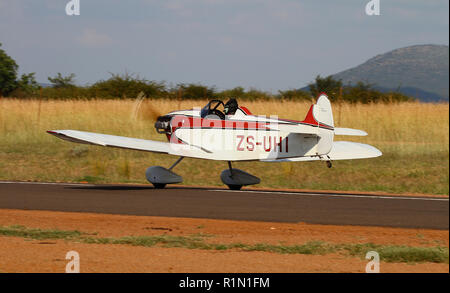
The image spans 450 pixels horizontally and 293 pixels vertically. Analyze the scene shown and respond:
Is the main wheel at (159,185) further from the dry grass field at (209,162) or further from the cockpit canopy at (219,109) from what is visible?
the dry grass field at (209,162)

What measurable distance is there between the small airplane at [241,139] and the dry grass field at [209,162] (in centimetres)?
240

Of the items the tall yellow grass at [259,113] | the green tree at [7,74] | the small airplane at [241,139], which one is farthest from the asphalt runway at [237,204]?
the green tree at [7,74]

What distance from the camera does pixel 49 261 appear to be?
29.2ft

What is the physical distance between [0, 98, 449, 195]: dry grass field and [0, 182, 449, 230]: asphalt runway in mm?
3108

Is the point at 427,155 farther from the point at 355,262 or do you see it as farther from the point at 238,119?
the point at 355,262

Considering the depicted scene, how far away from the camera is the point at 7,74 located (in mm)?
51844

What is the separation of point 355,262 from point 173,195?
7367 millimetres

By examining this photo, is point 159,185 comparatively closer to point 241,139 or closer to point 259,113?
point 241,139

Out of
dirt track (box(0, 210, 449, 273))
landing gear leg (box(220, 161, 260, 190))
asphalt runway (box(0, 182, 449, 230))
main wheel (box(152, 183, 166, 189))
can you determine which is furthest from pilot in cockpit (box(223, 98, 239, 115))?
dirt track (box(0, 210, 449, 273))

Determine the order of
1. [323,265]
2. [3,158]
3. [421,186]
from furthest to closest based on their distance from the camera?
[3,158]
[421,186]
[323,265]

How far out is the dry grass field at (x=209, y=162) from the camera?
20.8 metres

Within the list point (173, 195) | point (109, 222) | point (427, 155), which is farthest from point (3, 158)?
point (427, 155)

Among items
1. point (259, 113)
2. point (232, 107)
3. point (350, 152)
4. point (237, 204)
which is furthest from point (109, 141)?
point (259, 113)
